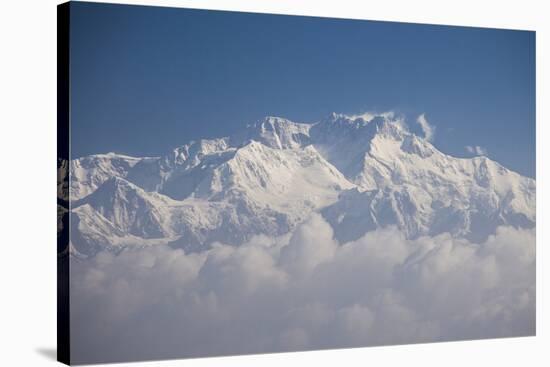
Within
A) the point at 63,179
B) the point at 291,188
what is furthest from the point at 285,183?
the point at 63,179

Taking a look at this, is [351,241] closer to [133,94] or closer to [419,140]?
[419,140]

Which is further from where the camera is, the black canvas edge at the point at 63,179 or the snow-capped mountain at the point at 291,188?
the snow-capped mountain at the point at 291,188

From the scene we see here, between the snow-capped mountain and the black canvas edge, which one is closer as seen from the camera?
the black canvas edge

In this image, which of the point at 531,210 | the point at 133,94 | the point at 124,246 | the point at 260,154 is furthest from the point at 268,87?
the point at 531,210

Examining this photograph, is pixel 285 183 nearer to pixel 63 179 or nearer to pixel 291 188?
pixel 291 188
